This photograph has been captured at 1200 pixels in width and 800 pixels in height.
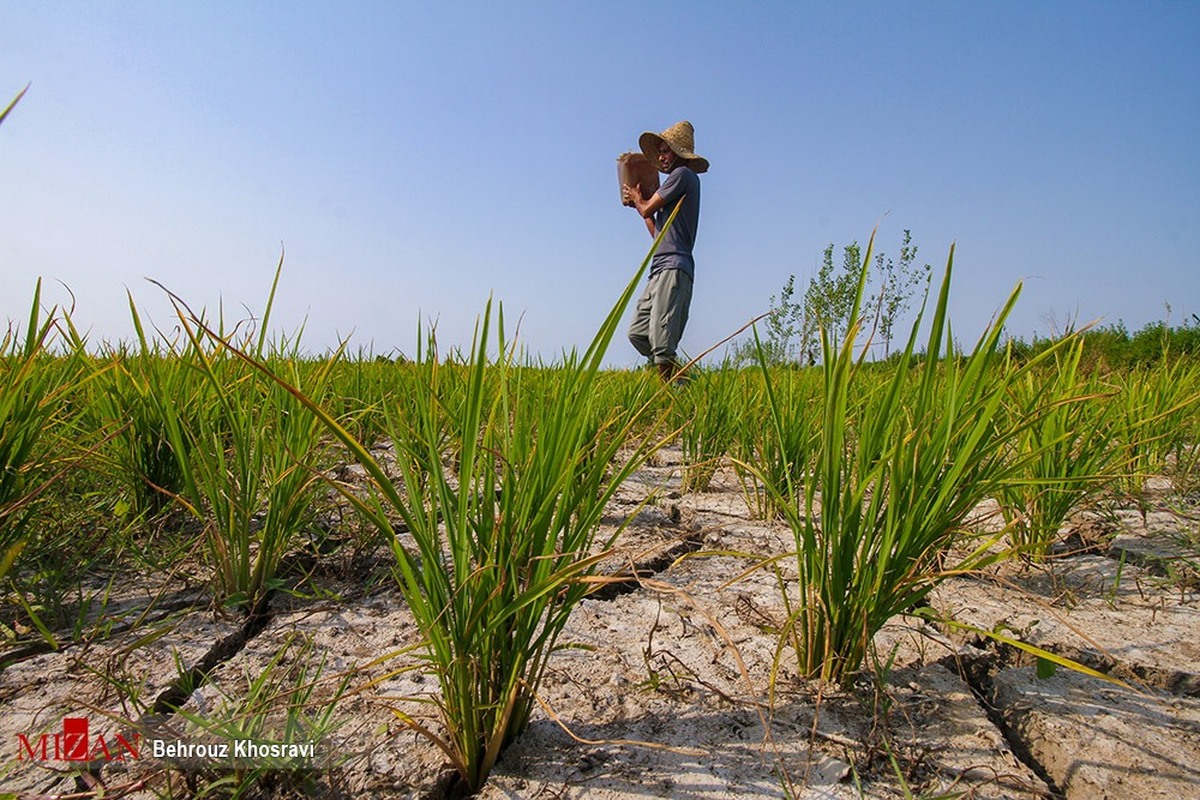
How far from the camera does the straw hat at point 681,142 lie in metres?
4.46

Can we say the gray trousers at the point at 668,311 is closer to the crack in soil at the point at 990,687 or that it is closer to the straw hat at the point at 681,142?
the straw hat at the point at 681,142

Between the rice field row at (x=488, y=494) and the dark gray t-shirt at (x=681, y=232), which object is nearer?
the rice field row at (x=488, y=494)

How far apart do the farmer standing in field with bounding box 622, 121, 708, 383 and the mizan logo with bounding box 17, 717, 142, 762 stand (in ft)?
11.5

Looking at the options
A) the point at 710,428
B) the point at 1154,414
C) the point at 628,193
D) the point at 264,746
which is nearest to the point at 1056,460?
the point at 1154,414

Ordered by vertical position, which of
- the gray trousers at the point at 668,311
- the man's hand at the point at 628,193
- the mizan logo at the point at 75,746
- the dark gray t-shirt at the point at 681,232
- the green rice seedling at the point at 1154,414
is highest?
the man's hand at the point at 628,193

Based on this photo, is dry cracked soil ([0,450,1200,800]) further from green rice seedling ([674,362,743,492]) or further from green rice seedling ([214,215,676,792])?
green rice seedling ([674,362,743,492])

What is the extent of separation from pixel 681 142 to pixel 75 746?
453cm

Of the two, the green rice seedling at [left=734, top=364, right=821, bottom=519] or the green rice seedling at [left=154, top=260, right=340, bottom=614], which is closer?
the green rice seedling at [left=154, top=260, right=340, bottom=614]

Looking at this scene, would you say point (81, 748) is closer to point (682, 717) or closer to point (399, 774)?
point (399, 774)

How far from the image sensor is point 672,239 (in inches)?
177

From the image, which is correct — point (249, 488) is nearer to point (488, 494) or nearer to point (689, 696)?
point (488, 494)

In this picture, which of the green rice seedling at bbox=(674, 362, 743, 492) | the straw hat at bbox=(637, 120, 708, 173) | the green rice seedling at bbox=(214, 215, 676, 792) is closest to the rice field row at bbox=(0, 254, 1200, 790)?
the green rice seedling at bbox=(214, 215, 676, 792)

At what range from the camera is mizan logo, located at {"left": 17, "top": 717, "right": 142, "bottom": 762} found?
82 cm

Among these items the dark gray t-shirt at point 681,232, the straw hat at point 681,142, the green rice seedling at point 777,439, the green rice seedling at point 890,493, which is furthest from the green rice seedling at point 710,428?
the straw hat at point 681,142
